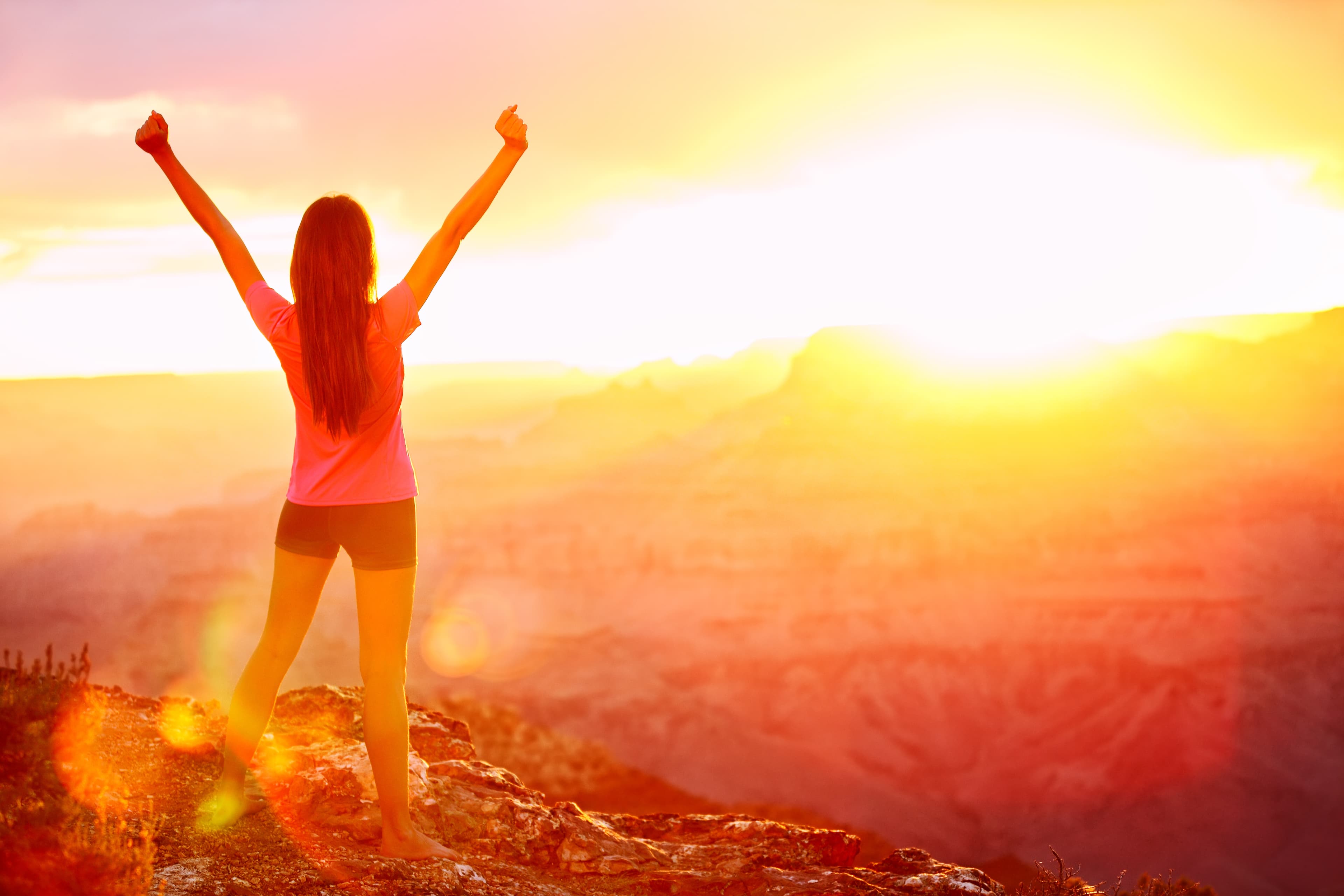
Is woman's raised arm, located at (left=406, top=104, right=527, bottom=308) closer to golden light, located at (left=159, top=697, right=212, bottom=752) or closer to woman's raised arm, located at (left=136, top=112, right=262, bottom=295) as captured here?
woman's raised arm, located at (left=136, top=112, right=262, bottom=295)

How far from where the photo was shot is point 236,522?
6294 cm

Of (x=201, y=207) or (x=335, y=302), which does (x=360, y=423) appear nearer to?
(x=335, y=302)

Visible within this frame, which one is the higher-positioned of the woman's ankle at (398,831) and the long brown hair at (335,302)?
the long brown hair at (335,302)

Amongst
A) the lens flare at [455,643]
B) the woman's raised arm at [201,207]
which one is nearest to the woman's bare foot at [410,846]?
the woman's raised arm at [201,207]

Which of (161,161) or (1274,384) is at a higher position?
(1274,384)

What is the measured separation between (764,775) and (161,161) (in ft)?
118

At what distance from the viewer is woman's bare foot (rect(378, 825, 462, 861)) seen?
140 inches

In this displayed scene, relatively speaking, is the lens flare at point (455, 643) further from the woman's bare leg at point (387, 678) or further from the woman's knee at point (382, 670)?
the woman's knee at point (382, 670)

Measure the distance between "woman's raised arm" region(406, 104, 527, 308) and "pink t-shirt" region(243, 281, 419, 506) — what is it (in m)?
0.05

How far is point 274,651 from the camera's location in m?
3.41

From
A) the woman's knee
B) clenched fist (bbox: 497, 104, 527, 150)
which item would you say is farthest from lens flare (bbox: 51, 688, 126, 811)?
clenched fist (bbox: 497, 104, 527, 150)

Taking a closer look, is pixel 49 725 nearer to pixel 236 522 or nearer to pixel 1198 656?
pixel 1198 656

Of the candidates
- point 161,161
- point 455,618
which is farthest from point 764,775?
point 161,161

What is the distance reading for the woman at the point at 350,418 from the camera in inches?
118
